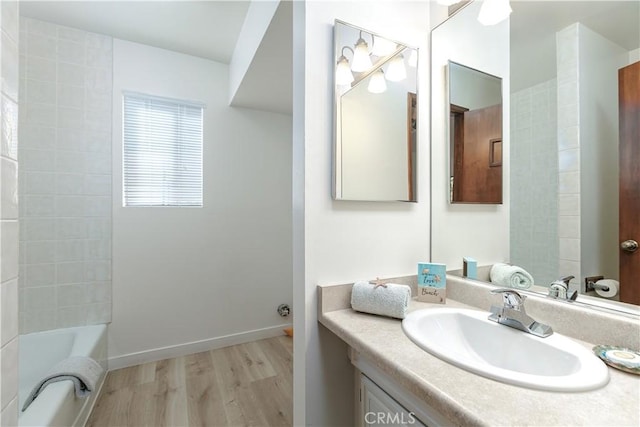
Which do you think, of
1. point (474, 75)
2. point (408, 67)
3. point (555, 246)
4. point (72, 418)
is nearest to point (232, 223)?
point (72, 418)

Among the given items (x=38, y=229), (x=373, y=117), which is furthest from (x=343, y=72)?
(x=38, y=229)

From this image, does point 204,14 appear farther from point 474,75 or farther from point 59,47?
point 474,75

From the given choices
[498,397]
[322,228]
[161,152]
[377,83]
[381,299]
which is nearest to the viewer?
[498,397]

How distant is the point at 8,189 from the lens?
2.10 ft

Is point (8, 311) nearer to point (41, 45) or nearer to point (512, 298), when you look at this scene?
point (512, 298)

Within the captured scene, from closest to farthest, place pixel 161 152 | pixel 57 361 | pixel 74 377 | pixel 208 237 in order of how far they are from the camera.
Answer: pixel 74 377 < pixel 57 361 < pixel 161 152 < pixel 208 237

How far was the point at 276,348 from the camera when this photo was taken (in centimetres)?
258

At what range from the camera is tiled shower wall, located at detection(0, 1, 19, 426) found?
62 cm

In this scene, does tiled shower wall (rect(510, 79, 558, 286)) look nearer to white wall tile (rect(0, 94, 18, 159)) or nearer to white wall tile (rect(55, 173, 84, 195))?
white wall tile (rect(0, 94, 18, 159))

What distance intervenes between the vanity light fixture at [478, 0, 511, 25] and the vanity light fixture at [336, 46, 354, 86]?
0.58 metres

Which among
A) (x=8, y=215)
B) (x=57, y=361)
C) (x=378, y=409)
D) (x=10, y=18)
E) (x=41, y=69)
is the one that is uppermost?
(x=41, y=69)

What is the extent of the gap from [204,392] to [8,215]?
5.84ft

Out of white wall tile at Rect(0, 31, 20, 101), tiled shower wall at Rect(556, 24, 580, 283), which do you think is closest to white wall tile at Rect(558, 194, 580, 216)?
tiled shower wall at Rect(556, 24, 580, 283)

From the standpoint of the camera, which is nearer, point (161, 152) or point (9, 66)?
point (9, 66)
